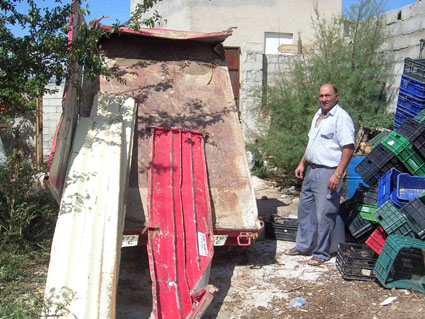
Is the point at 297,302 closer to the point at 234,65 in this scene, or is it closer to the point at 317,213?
the point at 317,213

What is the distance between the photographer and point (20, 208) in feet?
14.6

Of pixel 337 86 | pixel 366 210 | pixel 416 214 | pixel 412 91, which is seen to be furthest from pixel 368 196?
pixel 337 86

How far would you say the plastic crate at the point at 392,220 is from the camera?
422 cm

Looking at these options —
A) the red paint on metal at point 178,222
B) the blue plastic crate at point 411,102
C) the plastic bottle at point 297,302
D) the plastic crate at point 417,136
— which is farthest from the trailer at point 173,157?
the blue plastic crate at point 411,102

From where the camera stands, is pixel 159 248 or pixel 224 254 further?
pixel 224 254

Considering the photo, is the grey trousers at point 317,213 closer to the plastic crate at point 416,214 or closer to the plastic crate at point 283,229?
the plastic crate at point 283,229

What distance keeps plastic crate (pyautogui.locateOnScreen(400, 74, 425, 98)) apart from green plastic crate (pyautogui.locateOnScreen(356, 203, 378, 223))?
1.90 metres

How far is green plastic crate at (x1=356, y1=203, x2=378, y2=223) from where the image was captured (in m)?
4.79

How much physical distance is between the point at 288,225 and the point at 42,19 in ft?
11.4

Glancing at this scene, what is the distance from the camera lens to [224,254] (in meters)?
4.95

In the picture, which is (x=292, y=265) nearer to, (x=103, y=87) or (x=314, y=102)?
(x=103, y=87)

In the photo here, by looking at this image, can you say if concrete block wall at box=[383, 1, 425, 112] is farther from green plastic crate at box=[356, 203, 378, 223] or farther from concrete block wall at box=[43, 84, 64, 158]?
concrete block wall at box=[43, 84, 64, 158]

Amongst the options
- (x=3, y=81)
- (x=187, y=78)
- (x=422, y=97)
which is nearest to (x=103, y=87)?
(x=187, y=78)

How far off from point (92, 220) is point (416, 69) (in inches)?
187
